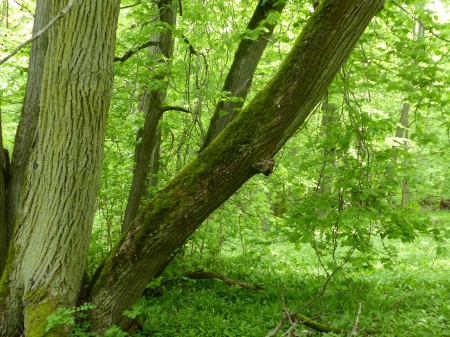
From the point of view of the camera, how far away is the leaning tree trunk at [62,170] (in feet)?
10.0

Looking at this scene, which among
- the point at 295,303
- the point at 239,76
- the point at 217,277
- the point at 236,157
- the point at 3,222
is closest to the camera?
the point at 236,157

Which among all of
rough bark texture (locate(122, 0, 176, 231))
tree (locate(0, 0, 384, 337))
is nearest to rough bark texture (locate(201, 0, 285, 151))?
rough bark texture (locate(122, 0, 176, 231))

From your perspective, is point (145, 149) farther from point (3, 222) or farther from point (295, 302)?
point (295, 302)

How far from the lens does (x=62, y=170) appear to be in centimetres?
314

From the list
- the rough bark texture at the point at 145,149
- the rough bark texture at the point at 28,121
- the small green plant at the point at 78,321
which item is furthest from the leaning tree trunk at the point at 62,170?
the rough bark texture at the point at 145,149

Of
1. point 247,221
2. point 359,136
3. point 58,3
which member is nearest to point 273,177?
point 247,221

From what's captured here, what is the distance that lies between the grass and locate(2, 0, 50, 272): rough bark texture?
6.57 ft

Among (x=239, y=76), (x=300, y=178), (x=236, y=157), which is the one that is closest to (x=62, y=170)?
(x=236, y=157)

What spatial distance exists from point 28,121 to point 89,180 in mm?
1113

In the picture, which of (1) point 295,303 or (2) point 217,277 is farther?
(2) point 217,277

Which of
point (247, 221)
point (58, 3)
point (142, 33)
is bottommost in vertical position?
point (247, 221)

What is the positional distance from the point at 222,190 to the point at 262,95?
86cm

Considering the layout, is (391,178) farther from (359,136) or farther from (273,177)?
(273,177)

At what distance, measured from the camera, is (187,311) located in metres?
4.71
